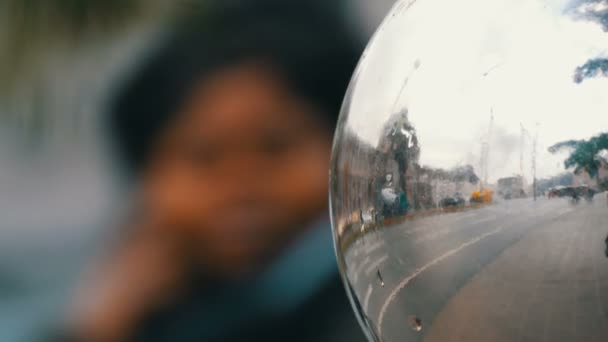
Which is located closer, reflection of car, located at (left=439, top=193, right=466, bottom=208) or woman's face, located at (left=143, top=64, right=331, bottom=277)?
reflection of car, located at (left=439, top=193, right=466, bottom=208)

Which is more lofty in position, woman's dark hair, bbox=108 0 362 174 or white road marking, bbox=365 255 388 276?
woman's dark hair, bbox=108 0 362 174

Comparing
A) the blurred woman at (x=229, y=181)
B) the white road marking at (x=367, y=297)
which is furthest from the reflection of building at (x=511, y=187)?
the blurred woman at (x=229, y=181)

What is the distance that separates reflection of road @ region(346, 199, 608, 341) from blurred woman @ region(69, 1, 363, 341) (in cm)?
108

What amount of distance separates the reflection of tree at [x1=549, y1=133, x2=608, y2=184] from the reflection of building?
0.02 m

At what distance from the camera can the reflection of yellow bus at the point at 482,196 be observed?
38 centimetres

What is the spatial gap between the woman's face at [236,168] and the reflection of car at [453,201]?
113 centimetres

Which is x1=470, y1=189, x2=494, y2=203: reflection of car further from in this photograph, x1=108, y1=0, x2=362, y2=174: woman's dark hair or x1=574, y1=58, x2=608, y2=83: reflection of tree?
x1=108, y1=0, x2=362, y2=174: woman's dark hair

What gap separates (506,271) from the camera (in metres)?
0.37

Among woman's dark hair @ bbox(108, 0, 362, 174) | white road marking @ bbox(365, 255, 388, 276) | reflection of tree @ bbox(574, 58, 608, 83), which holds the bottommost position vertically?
white road marking @ bbox(365, 255, 388, 276)

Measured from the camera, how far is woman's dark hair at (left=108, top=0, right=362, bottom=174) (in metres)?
1.52

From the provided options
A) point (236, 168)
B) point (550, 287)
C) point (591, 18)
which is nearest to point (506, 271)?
point (550, 287)

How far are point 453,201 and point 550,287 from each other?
7 cm

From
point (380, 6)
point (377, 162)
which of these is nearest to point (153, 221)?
point (380, 6)

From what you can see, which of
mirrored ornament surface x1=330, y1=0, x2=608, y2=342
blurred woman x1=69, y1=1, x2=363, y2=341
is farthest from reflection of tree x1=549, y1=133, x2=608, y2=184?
blurred woman x1=69, y1=1, x2=363, y2=341
